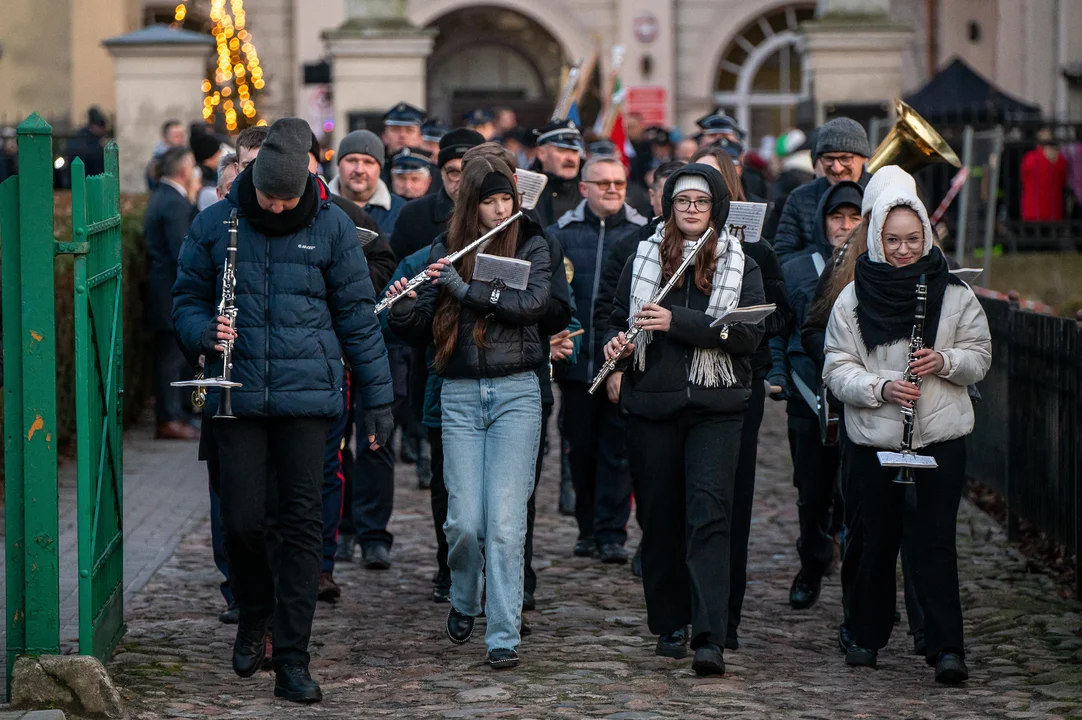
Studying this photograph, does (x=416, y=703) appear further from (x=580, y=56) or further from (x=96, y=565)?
(x=580, y=56)

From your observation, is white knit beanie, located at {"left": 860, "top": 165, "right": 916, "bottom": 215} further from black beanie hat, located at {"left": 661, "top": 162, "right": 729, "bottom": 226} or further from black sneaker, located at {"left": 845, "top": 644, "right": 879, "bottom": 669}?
black sneaker, located at {"left": 845, "top": 644, "right": 879, "bottom": 669}

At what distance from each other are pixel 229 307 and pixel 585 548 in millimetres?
3528

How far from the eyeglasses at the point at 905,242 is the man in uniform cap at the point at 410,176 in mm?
4512

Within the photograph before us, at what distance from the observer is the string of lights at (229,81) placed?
21.1 metres

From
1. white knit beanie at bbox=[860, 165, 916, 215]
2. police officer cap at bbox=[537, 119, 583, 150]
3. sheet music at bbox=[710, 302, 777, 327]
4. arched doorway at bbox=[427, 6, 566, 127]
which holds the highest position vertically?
arched doorway at bbox=[427, 6, 566, 127]

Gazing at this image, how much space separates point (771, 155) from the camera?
27.2 m

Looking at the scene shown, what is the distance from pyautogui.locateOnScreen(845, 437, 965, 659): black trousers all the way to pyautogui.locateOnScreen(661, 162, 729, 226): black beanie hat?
1.02 metres

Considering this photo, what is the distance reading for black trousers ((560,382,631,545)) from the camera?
9031 mm

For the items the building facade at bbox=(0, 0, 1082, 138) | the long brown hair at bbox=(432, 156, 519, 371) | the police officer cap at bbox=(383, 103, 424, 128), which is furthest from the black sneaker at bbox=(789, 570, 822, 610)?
the building facade at bbox=(0, 0, 1082, 138)

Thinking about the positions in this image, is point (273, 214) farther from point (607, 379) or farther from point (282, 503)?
point (607, 379)

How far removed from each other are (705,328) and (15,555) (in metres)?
2.60

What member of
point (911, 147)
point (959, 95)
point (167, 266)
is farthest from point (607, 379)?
point (959, 95)

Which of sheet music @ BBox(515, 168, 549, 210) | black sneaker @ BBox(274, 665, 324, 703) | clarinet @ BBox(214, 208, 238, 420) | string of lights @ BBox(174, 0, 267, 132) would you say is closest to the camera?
clarinet @ BBox(214, 208, 238, 420)

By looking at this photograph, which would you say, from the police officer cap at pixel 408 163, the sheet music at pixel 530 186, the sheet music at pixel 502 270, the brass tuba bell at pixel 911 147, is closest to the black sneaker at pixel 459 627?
the sheet music at pixel 502 270
